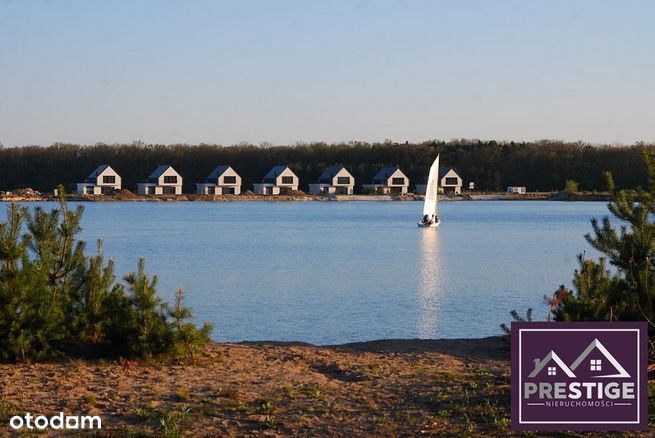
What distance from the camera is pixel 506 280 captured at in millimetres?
24594

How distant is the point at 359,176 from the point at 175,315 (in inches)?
4494

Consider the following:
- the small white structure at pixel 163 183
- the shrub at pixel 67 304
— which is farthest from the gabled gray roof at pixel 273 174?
the shrub at pixel 67 304

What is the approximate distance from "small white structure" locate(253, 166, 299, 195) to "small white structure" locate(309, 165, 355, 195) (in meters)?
3.22

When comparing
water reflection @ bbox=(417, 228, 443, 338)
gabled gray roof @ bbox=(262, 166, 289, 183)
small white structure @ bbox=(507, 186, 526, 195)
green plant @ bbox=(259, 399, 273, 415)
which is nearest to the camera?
green plant @ bbox=(259, 399, 273, 415)

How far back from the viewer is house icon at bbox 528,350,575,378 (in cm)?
703

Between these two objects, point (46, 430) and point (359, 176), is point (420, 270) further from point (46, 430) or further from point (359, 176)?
point (359, 176)

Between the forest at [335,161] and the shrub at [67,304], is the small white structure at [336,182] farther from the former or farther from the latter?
the shrub at [67,304]

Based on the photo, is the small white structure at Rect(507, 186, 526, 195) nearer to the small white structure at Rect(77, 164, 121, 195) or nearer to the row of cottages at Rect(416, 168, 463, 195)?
the row of cottages at Rect(416, 168, 463, 195)

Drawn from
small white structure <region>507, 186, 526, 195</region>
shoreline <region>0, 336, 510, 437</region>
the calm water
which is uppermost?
small white structure <region>507, 186, 526, 195</region>

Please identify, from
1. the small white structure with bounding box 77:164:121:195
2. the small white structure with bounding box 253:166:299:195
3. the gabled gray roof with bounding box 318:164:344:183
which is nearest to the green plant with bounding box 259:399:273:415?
the small white structure with bounding box 77:164:121:195

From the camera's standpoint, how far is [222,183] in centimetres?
11181

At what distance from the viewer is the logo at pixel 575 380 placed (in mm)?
6973

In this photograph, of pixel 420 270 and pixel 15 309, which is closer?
pixel 15 309

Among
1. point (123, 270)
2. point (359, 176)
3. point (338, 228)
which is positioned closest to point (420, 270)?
point (123, 270)
